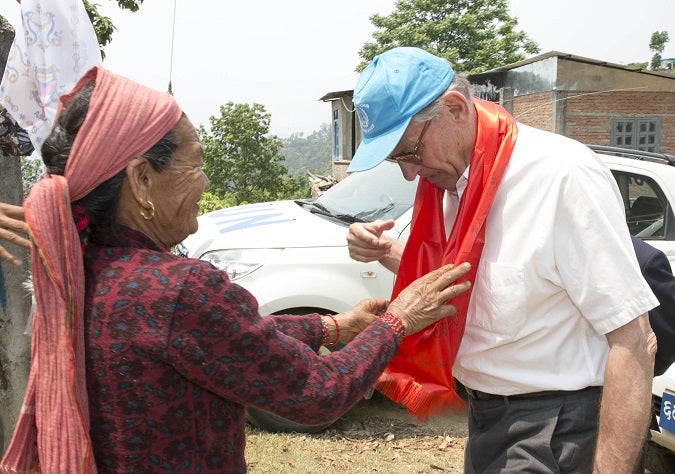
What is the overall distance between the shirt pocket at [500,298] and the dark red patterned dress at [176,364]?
51 centimetres

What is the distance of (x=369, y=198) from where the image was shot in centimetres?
505

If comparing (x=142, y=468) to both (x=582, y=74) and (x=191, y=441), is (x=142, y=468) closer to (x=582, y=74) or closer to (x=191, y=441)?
(x=191, y=441)

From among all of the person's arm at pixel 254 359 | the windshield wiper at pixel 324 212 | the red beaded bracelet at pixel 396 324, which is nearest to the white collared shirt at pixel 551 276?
the red beaded bracelet at pixel 396 324

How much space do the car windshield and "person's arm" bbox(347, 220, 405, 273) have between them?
7.11 feet

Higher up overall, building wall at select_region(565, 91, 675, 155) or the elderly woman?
the elderly woman

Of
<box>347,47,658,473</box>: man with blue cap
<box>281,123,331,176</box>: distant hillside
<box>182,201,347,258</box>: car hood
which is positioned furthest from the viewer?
<box>281,123,331,176</box>: distant hillside

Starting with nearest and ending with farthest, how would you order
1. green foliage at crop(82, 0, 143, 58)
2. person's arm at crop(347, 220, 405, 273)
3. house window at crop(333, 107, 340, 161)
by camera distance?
person's arm at crop(347, 220, 405, 273) → green foliage at crop(82, 0, 143, 58) → house window at crop(333, 107, 340, 161)

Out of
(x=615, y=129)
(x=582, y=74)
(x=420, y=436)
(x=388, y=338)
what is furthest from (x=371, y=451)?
(x=615, y=129)

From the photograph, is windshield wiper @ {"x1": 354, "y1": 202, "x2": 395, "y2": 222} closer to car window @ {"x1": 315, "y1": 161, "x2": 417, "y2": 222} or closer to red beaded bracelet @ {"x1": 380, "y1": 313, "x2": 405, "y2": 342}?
car window @ {"x1": 315, "y1": 161, "x2": 417, "y2": 222}

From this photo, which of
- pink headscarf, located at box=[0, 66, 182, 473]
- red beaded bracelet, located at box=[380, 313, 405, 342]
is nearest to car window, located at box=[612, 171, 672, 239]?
red beaded bracelet, located at box=[380, 313, 405, 342]

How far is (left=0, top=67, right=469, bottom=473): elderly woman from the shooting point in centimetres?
141

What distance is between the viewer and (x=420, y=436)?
453 centimetres

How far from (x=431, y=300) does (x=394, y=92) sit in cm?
62

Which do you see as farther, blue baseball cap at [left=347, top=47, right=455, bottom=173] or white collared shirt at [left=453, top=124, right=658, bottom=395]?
blue baseball cap at [left=347, top=47, right=455, bottom=173]
